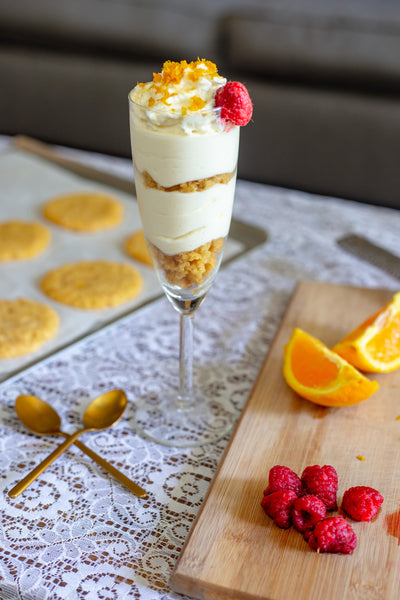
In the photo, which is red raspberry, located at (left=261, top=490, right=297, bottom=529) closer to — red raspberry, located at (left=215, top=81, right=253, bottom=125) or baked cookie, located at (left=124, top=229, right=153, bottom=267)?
red raspberry, located at (left=215, top=81, right=253, bottom=125)

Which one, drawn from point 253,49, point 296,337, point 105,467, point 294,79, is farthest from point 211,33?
point 105,467

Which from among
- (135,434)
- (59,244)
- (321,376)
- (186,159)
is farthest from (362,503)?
→ (59,244)

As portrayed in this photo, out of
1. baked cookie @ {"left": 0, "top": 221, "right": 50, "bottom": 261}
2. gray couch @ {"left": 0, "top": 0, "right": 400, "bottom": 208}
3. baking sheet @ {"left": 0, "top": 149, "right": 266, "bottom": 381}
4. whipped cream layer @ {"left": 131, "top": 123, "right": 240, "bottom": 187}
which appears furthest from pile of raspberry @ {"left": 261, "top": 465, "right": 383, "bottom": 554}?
gray couch @ {"left": 0, "top": 0, "right": 400, "bottom": 208}

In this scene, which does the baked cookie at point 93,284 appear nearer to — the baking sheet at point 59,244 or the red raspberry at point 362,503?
the baking sheet at point 59,244

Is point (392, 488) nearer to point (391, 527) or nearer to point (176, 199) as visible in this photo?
point (391, 527)

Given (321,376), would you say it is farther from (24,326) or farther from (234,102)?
(24,326)

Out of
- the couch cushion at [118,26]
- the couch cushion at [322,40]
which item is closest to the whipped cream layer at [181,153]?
the couch cushion at [322,40]
